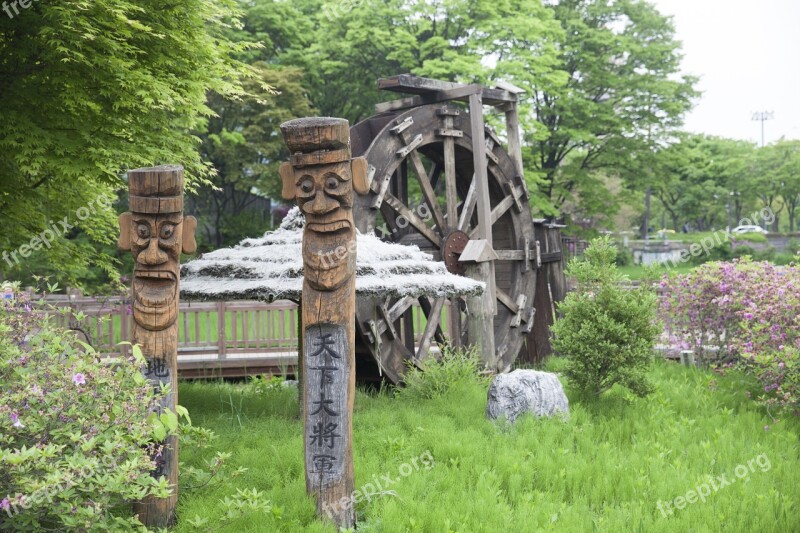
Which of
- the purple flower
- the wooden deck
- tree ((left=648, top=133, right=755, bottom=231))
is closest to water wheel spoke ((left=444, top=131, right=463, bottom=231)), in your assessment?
the wooden deck

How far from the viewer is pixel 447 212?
1048 centimetres

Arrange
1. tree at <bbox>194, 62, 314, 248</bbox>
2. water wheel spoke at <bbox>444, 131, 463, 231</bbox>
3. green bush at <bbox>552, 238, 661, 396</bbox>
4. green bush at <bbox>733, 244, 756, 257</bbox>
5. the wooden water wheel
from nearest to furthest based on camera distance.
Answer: green bush at <bbox>552, 238, 661, 396</bbox>
the wooden water wheel
water wheel spoke at <bbox>444, 131, 463, 231</bbox>
tree at <bbox>194, 62, 314, 248</bbox>
green bush at <bbox>733, 244, 756, 257</bbox>

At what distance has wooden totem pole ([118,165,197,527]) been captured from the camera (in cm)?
→ 504

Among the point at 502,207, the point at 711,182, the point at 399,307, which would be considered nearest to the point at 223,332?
the point at 399,307

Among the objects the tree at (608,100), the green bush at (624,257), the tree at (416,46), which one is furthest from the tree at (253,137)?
the green bush at (624,257)

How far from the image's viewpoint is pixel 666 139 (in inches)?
795

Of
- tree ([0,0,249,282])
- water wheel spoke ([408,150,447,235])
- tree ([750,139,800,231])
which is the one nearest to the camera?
tree ([0,0,249,282])

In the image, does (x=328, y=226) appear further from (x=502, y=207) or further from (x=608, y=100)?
(x=608, y=100)

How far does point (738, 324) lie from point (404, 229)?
4591 millimetres

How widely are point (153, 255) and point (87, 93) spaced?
327cm

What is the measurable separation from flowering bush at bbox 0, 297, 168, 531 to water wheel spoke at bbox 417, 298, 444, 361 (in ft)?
18.4

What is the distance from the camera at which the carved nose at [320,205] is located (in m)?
4.94

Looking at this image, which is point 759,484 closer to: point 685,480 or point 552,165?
point 685,480

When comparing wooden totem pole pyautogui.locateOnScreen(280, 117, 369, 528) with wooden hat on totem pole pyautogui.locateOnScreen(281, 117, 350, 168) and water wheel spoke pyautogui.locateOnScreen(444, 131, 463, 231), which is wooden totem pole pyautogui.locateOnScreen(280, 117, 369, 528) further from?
water wheel spoke pyautogui.locateOnScreen(444, 131, 463, 231)
